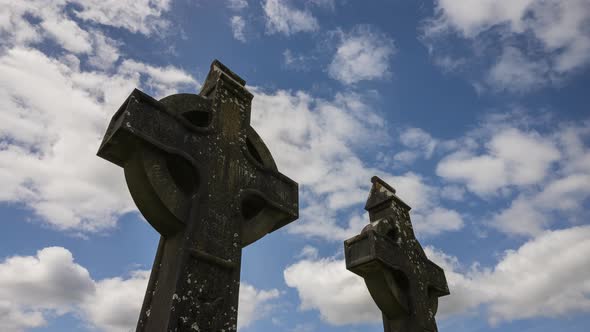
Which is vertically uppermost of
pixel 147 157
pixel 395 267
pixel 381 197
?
pixel 381 197

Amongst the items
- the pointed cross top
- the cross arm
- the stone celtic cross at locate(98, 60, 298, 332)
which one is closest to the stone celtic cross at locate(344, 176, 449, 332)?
the pointed cross top

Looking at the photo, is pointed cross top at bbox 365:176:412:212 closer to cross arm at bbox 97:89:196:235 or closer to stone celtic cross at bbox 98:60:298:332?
stone celtic cross at bbox 98:60:298:332

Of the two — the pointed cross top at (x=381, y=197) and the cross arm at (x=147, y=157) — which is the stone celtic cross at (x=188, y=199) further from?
the pointed cross top at (x=381, y=197)

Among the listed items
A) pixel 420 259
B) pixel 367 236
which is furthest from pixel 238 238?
pixel 420 259

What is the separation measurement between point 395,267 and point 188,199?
4054mm

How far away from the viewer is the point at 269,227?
5402 millimetres

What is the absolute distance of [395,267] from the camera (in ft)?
23.2

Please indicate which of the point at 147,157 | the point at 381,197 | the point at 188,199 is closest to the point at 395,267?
the point at 381,197

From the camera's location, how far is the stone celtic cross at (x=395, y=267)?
6.82 m

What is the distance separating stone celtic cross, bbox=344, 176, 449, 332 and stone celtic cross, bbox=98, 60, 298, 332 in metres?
2.15

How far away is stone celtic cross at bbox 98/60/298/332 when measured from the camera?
3971 millimetres

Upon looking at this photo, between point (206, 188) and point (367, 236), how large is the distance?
323cm

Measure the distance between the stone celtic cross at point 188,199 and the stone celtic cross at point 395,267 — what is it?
2.15m

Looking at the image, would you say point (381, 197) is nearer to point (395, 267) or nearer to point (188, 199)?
point (395, 267)
